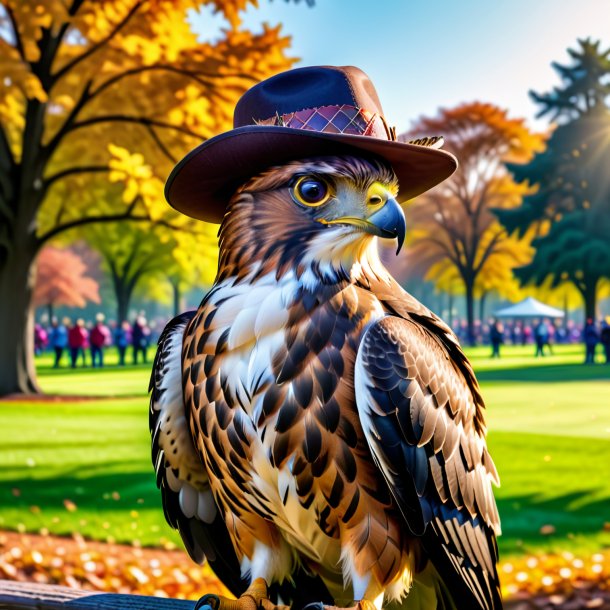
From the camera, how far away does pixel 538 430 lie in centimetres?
836

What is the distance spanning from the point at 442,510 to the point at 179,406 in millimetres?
707

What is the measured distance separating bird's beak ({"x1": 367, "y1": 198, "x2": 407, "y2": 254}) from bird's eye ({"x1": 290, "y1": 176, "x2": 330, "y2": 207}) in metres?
0.12

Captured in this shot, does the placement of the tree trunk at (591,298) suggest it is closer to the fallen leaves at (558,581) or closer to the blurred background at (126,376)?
the blurred background at (126,376)

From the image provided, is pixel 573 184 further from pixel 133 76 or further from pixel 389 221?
pixel 389 221

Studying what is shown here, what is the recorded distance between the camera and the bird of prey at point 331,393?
1453 mm

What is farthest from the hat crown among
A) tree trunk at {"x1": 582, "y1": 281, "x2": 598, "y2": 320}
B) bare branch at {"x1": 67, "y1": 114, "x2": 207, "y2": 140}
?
tree trunk at {"x1": 582, "y1": 281, "x2": 598, "y2": 320}

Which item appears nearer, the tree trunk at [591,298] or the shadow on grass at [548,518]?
the shadow on grass at [548,518]

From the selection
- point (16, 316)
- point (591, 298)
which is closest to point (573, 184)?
point (591, 298)

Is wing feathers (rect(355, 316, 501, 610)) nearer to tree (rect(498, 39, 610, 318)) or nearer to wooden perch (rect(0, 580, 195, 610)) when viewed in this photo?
wooden perch (rect(0, 580, 195, 610))

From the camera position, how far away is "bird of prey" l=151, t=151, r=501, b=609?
1.45 meters

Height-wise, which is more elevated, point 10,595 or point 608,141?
point 608,141

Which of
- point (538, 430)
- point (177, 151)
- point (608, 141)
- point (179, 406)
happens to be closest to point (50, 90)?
point (177, 151)

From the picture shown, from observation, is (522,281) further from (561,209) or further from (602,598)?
(602,598)

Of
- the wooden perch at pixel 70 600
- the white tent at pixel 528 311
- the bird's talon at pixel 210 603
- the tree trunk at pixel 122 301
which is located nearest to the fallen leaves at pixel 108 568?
the wooden perch at pixel 70 600
